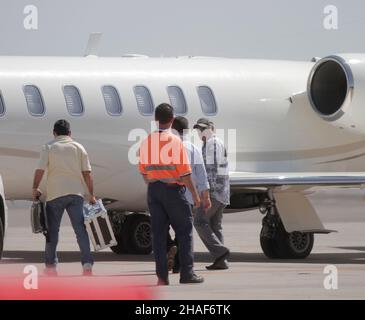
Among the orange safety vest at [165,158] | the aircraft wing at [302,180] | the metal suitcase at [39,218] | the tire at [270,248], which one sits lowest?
the tire at [270,248]

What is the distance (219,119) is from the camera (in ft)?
73.2

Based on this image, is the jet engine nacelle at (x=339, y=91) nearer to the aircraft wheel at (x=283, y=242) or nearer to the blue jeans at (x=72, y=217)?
the aircraft wheel at (x=283, y=242)

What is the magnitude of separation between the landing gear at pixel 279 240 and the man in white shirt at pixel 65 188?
5370mm

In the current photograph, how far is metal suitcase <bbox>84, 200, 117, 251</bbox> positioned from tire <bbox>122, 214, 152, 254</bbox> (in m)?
4.73

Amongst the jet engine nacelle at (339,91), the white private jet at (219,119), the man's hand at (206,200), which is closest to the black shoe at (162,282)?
the man's hand at (206,200)

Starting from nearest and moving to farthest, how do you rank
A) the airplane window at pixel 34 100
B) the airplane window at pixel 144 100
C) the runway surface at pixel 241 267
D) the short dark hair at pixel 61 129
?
1. the runway surface at pixel 241 267
2. the short dark hair at pixel 61 129
3. the airplane window at pixel 34 100
4. the airplane window at pixel 144 100

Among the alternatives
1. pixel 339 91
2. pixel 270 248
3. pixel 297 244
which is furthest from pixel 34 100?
pixel 339 91

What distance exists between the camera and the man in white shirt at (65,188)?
56.1 ft

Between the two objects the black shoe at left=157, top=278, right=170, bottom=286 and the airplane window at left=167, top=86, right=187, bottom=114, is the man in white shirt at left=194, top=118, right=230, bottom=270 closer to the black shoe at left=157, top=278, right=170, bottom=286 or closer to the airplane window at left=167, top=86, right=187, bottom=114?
the black shoe at left=157, top=278, right=170, bottom=286

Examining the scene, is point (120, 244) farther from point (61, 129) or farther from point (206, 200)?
point (206, 200)

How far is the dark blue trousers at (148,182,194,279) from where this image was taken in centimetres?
1584

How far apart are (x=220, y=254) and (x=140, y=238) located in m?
4.62

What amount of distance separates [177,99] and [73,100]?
1797 mm
